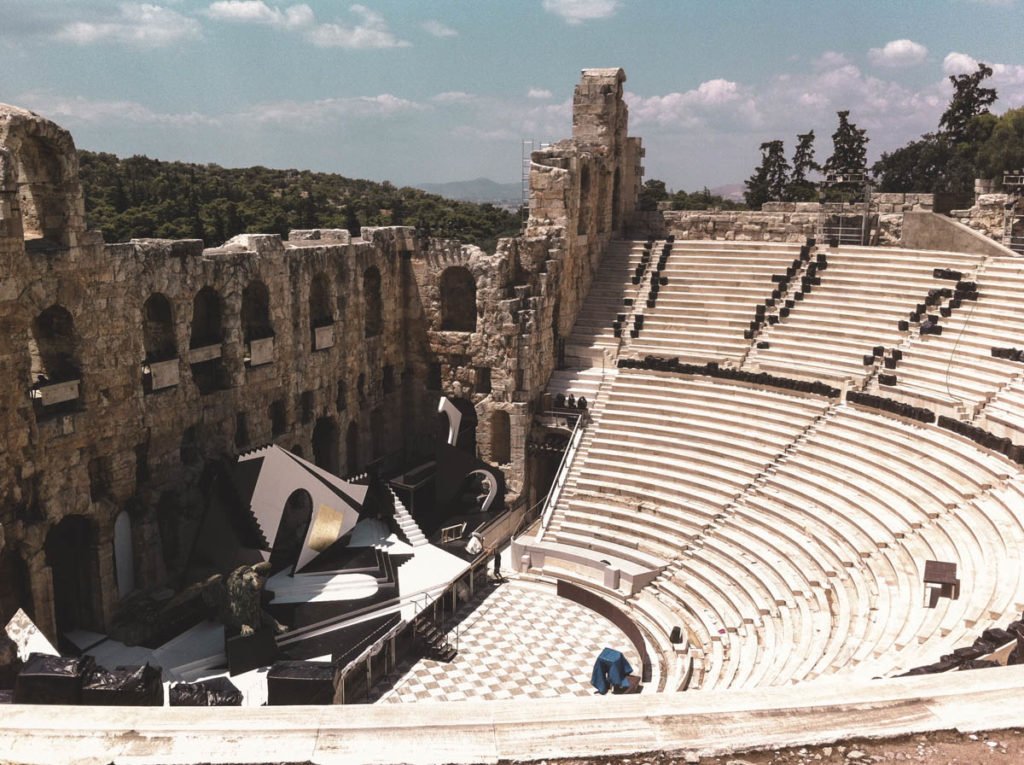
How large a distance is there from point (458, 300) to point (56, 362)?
50.6ft

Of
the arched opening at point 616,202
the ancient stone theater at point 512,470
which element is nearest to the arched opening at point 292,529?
the ancient stone theater at point 512,470

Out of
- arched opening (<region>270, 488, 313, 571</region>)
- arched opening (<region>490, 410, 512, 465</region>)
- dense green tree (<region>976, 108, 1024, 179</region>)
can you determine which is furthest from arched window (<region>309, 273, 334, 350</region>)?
dense green tree (<region>976, 108, 1024, 179</region>)

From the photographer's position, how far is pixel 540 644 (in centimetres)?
2152

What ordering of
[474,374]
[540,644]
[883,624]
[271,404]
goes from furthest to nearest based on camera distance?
[474,374] < [271,404] < [540,644] < [883,624]

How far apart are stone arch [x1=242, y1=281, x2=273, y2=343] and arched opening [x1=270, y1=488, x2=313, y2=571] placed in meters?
4.80

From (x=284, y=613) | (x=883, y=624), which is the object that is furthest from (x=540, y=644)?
(x=883, y=624)

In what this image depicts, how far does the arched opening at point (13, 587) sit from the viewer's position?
Answer: 18469mm

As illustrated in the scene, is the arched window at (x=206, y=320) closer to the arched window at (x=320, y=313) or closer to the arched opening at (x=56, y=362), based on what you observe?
the arched window at (x=320, y=313)

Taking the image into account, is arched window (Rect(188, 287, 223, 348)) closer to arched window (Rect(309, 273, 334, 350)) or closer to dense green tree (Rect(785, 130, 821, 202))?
arched window (Rect(309, 273, 334, 350))

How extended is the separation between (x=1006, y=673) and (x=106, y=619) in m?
19.1

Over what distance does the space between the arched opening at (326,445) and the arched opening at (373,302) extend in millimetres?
3721

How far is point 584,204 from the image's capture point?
33.1m

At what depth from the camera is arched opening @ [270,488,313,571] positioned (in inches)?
897

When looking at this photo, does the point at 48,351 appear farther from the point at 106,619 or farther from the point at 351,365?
the point at 351,365
